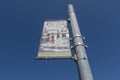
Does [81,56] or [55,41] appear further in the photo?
[55,41]

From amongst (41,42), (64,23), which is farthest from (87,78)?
(64,23)

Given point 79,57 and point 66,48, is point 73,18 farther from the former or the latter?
point 79,57

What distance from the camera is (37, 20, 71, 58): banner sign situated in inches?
370

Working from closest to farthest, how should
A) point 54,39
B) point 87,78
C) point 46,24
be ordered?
point 87,78 < point 54,39 < point 46,24

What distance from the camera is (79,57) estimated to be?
909 centimetres

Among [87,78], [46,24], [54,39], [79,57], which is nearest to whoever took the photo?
[87,78]

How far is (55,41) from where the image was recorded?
10.2 metres

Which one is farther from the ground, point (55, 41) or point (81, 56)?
point (55, 41)

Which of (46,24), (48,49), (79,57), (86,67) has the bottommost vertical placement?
(86,67)

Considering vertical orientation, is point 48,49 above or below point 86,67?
above

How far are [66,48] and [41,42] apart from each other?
130 cm

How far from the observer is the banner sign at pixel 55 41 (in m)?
9.39

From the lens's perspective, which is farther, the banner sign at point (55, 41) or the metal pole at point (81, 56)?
the banner sign at point (55, 41)

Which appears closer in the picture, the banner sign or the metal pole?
the metal pole
